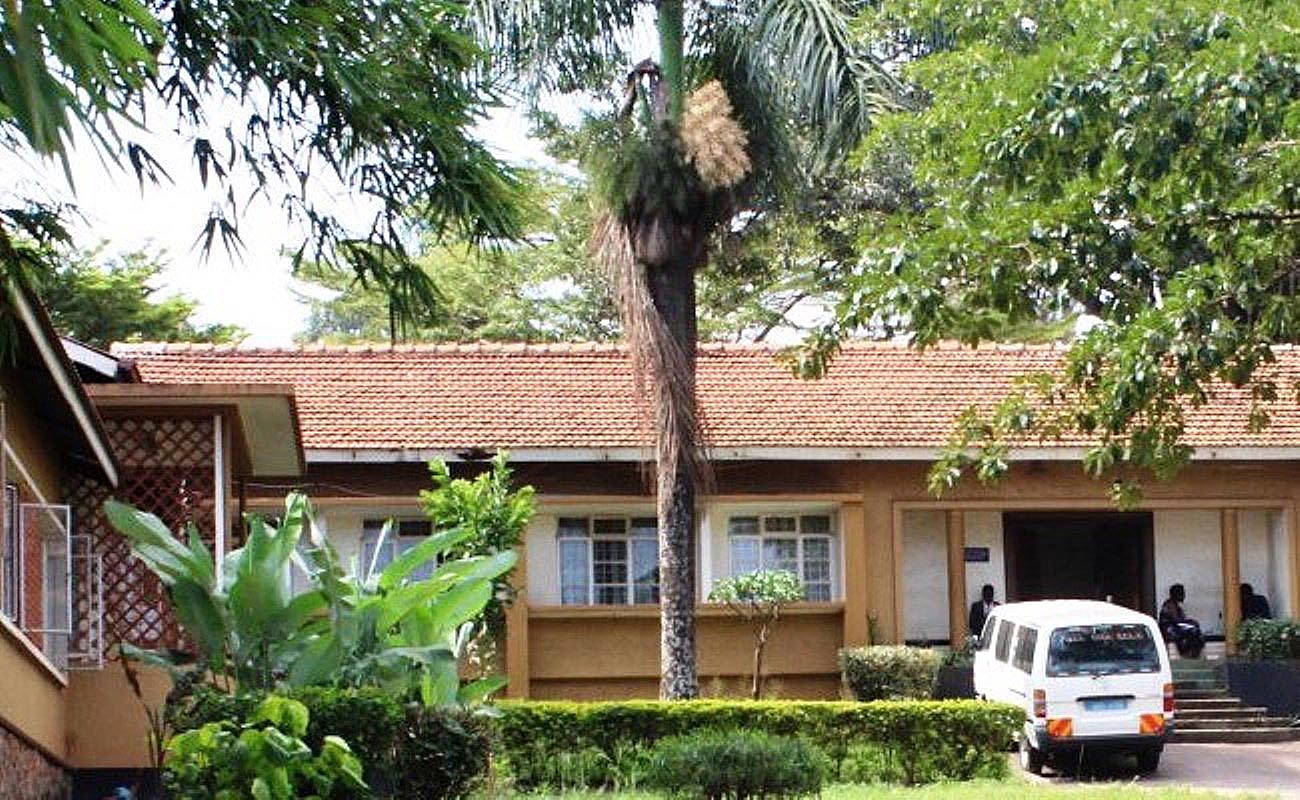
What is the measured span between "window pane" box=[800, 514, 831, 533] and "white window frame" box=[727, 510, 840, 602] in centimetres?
1

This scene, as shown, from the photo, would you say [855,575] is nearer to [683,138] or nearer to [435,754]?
[683,138]

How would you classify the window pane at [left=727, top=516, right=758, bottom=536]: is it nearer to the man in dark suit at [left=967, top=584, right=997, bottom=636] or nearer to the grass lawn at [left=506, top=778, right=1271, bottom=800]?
the man in dark suit at [left=967, top=584, right=997, bottom=636]

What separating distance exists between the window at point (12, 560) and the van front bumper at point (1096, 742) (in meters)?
11.6

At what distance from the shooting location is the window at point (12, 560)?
51.8 ft

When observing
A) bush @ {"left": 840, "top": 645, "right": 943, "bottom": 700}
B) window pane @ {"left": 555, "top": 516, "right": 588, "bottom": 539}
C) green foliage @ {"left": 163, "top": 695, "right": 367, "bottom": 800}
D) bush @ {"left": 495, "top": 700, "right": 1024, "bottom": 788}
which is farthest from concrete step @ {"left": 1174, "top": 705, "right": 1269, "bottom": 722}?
green foliage @ {"left": 163, "top": 695, "right": 367, "bottom": 800}

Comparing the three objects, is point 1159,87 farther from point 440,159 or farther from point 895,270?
point 440,159

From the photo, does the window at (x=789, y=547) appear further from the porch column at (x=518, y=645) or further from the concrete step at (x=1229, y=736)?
the concrete step at (x=1229, y=736)

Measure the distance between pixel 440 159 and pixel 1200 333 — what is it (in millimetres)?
5653

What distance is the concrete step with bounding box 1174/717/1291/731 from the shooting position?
2788 cm

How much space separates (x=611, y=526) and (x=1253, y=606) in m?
9.28

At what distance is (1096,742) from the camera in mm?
23359

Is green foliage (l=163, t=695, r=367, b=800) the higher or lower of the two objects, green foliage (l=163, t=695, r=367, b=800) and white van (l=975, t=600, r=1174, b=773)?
the higher

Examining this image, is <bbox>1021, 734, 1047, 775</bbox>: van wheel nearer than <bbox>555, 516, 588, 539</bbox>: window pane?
Yes

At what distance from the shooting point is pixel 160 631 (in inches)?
737
